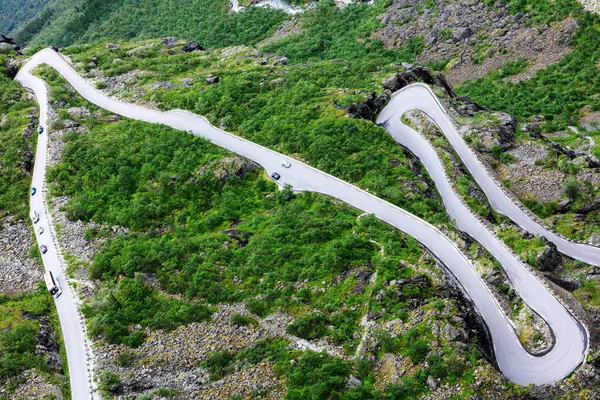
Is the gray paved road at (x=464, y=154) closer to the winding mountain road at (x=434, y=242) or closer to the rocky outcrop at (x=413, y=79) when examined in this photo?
the winding mountain road at (x=434, y=242)

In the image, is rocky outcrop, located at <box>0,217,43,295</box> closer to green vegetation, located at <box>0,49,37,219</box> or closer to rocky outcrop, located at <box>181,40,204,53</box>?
green vegetation, located at <box>0,49,37,219</box>

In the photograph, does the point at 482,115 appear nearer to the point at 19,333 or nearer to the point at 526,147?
the point at 526,147

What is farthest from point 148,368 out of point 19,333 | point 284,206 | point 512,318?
point 512,318

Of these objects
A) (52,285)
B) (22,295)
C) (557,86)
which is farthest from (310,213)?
(557,86)

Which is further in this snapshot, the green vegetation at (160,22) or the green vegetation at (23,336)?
the green vegetation at (160,22)

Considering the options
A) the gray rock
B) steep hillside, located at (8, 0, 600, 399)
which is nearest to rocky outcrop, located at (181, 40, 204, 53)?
steep hillside, located at (8, 0, 600, 399)

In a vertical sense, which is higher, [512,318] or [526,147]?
[526,147]

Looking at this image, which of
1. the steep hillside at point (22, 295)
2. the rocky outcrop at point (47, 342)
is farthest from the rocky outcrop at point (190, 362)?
the steep hillside at point (22, 295)
